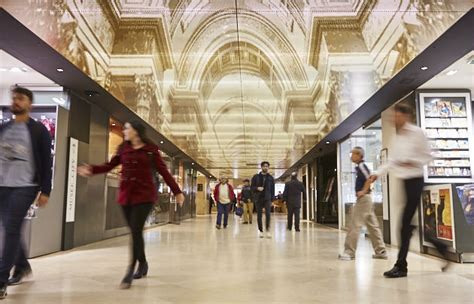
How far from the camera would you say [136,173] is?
3.61 m

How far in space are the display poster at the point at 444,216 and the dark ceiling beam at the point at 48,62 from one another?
17.4ft

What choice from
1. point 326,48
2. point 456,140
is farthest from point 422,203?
point 326,48

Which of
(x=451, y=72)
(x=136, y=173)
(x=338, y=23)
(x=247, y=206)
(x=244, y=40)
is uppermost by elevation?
(x=244, y=40)

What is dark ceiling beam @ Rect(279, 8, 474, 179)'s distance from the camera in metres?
4.56

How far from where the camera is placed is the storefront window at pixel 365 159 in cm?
912

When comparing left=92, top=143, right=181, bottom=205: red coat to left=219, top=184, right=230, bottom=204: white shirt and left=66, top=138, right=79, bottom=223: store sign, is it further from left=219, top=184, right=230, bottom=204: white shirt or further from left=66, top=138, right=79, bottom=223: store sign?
left=219, top=184, right=230, bottom=204: white shirt

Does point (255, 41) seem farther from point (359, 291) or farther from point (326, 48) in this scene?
point (359, 291)

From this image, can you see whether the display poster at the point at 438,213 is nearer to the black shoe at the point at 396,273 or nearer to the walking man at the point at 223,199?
the black shoe at the point at 396,273

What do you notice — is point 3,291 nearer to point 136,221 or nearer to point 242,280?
point 136,221

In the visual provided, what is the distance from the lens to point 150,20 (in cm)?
710

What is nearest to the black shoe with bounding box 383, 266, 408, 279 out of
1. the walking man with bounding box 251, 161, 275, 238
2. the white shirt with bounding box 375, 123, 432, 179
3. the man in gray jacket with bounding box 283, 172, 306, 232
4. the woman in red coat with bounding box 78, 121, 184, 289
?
the white shirt with bounding box 375, 123, 432, 179

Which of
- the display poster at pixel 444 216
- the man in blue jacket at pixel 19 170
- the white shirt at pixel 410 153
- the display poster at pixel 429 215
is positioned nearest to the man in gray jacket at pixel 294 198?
the display poster at pixel 429 215

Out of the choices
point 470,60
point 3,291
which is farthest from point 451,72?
point 3,291

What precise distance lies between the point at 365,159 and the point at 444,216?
5080 mm
